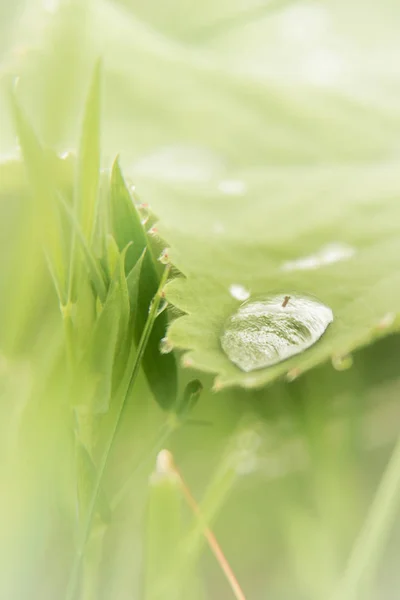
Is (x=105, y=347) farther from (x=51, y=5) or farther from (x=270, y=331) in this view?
(x=51, y=5)

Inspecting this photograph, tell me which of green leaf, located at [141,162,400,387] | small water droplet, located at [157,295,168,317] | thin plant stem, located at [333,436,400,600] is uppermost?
small water droplet, located at [157,295,168,317]

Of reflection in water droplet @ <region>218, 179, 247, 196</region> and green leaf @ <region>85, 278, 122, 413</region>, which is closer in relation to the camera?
green leaf @ <region>85, 278, 122, 413</region>

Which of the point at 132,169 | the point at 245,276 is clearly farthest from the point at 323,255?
the point at 132,169

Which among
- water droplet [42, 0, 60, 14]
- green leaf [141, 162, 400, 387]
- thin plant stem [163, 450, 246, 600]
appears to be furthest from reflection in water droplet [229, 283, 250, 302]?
water droplet [42, 0, 60, 14]

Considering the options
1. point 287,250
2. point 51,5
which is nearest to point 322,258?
point 287,250

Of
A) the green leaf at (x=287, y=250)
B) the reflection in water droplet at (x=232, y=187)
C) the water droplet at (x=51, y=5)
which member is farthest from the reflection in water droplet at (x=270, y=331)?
the water droplet at (x=51, y=5)

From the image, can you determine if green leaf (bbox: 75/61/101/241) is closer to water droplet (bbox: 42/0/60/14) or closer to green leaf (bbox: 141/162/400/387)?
green leaf (bbox: 141/162/400/387)
